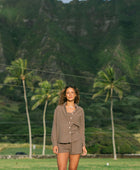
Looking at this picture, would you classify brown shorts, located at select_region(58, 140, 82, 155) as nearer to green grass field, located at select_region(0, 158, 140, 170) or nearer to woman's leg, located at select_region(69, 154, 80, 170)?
woman's leg, located at select_region(69, 154, 80, 170)

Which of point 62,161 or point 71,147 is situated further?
point 71,147

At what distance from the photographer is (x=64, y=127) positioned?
768 cm

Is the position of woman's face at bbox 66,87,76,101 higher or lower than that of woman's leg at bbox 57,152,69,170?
Result: higher

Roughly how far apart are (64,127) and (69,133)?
0.53ft

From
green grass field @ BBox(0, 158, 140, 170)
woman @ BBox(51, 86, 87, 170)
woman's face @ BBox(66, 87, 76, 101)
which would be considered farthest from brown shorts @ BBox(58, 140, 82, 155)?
green grass field @ BBox(0, 158, 140, 170)

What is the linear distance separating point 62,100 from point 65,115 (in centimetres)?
41

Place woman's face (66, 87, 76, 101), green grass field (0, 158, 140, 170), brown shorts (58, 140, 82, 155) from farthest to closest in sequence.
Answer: green grass field (0, 158, 140, 170) → woman's face (66, 87, 76, 101) → brown shorts (58, 140, 82, 155)

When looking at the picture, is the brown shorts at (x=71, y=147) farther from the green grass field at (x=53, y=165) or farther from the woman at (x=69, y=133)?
the green grass field at (x=53, y=165)

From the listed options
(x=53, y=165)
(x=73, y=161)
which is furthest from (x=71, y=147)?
(x=53, y=165)

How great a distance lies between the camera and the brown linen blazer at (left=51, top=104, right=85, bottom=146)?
7625mm

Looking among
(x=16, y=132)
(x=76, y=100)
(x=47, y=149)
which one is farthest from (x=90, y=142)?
(x=76, y=100)

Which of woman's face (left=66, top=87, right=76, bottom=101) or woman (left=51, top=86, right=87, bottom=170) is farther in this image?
woman's face (left=66, top=87, right=76, bottom=101)

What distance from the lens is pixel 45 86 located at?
7812 centimetres

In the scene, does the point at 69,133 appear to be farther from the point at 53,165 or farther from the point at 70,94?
the point at 53,165
